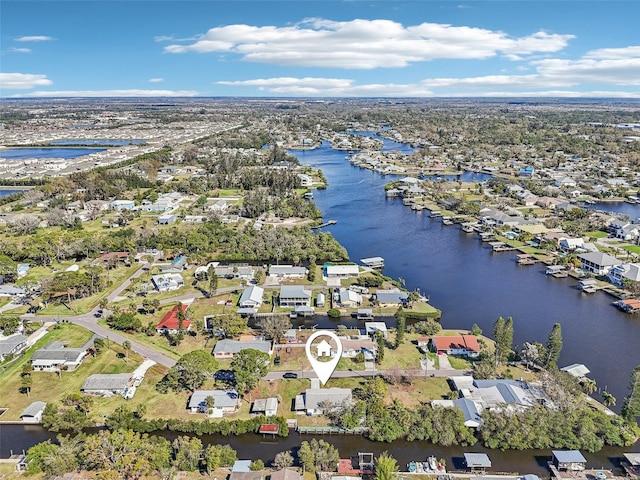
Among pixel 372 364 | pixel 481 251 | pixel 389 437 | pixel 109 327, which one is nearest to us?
pixel 389 437

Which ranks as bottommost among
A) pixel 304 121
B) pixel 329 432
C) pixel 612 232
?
pixel 329 432

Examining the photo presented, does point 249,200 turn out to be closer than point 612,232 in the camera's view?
No

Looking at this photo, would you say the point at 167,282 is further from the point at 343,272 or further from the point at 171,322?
the point at 343,272

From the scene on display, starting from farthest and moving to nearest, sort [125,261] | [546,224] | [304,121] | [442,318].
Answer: [304,121] < [546,224] < [125,261] < [442,318]

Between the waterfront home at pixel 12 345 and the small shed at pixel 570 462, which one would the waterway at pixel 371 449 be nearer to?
the small shed at pixel 570 462

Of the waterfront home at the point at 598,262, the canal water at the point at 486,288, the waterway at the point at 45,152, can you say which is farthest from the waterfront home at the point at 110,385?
the waterway at the point at 45,152

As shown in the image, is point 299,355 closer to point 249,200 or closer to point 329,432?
point 329,432

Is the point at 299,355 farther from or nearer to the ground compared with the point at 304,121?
nearer to the ground

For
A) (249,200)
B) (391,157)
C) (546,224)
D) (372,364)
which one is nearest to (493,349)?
(372,364)
